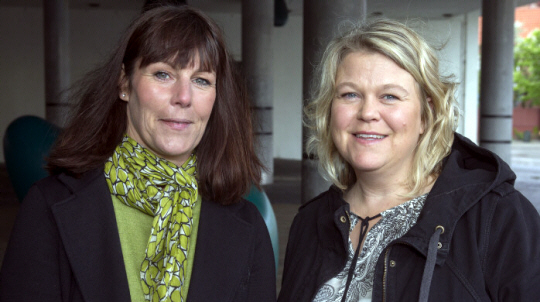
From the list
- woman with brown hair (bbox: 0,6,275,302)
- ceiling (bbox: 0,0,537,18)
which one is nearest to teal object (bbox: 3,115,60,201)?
woman with brown hair (bbox: 0,6,275,302)

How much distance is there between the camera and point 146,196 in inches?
82.4

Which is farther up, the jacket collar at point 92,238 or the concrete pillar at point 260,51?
the concrete pillar at point 260,51

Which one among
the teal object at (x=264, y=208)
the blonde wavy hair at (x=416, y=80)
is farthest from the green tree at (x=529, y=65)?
the blonde wavy hair at (x=416, y=80)

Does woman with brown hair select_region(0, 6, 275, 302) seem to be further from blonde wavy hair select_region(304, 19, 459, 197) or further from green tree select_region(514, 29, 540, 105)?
green tree select_region(514, 29, 540, 105)

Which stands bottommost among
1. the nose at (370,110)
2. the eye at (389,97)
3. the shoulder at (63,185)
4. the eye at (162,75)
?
the shoulder at (63,185)

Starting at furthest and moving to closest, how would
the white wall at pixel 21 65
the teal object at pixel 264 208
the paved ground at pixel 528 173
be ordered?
the white wall at pixel 21 65 < the paved ground at pixel 528 173 < the teal object at pixel 264 208

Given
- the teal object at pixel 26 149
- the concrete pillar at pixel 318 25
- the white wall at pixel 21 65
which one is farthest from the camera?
the white wall at pixel 21 65

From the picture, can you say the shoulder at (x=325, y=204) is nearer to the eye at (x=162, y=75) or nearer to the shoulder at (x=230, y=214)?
the shoulder at (x=230, y=214)

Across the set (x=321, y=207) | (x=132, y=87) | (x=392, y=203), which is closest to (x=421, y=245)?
(x=392, y=203)

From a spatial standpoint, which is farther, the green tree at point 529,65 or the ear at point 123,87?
the green tree at point 529,65

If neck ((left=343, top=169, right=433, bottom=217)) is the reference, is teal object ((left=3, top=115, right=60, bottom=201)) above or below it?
below

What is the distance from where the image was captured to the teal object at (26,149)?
19.9 feet

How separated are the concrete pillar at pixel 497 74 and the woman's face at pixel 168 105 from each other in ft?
36.3

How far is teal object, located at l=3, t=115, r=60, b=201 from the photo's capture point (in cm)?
607
